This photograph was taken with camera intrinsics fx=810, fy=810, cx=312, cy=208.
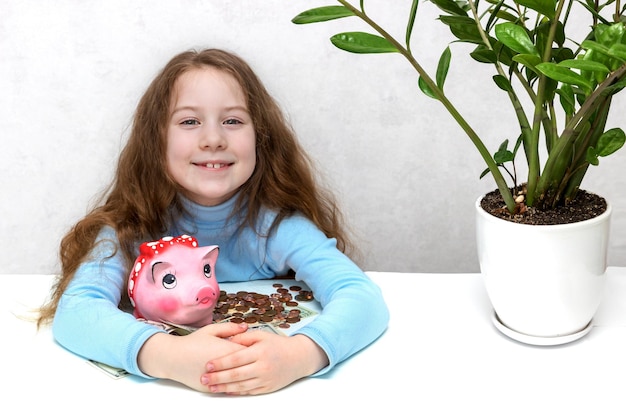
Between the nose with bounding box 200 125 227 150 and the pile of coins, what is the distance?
0.24m

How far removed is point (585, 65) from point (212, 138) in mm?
599

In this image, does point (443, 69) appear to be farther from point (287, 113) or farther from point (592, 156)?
point (287, 113)

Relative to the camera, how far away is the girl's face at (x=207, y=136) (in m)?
1.31

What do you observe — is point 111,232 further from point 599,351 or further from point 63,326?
point 599,351

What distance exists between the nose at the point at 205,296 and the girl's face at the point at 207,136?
214 millimetres

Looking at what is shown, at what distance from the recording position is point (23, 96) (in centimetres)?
153

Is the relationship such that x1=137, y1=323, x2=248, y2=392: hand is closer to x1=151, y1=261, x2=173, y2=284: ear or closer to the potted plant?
x1=151, y1=261, x2=173, y2=284: ear

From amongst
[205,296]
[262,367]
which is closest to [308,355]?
[262,367]

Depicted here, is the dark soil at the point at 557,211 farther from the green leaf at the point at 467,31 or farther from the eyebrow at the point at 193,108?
the eyebrow at the point at 193,108

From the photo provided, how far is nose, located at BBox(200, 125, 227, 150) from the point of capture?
1296 mm

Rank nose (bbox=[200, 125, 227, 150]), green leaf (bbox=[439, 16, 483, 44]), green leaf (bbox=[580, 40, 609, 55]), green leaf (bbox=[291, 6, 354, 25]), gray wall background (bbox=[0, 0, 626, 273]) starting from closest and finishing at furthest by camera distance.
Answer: green leaf (bbox=[580, 40, 609, 55]) < green leaf (bbox=[291, 6, 354, 25]) < green leaf (bbox=[439, 16, 483, 44]) < nose (bbox=[200, 125, 227, 150]) < gray wall background (bbox=[0, 0, 626, 273])

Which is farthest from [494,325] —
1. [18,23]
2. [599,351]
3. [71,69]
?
[18,23]

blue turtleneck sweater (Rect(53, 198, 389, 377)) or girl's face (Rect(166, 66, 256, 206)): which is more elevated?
girl's face (Rect(166, 66, 256, 206))

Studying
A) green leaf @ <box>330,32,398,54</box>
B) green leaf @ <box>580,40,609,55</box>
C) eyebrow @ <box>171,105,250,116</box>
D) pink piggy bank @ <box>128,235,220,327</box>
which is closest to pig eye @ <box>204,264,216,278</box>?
pink piggy bank @ <box>128,235,220,327</box>
